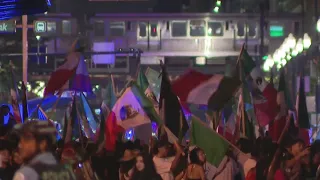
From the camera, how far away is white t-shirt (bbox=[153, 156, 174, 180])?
10703 mm

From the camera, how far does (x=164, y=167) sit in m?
10.8

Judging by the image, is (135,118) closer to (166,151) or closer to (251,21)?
(166,151)

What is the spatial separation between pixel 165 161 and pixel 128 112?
130 inches

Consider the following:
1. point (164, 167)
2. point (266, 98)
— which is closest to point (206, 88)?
point (164, 167)

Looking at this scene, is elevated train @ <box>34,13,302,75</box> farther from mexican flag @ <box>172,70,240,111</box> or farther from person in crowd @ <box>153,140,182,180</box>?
person in crowd @ <box>153,140,182,180</box>

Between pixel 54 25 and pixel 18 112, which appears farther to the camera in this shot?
pixel 54 25

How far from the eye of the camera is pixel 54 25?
6775cm

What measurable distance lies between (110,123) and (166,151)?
3.25m

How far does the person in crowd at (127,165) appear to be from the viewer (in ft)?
35.2

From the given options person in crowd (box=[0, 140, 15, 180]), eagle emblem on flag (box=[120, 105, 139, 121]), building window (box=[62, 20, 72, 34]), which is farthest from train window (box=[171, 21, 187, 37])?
person in crowd (box=[0, 140, 15, 180])

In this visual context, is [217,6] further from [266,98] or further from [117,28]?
[266,98]

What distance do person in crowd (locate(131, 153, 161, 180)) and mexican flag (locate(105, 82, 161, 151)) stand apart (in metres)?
3.01

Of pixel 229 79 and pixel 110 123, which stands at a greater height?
pixel 229 79

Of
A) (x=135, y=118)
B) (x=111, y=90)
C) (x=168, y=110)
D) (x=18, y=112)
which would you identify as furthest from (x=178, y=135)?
(x=111, y=90)
